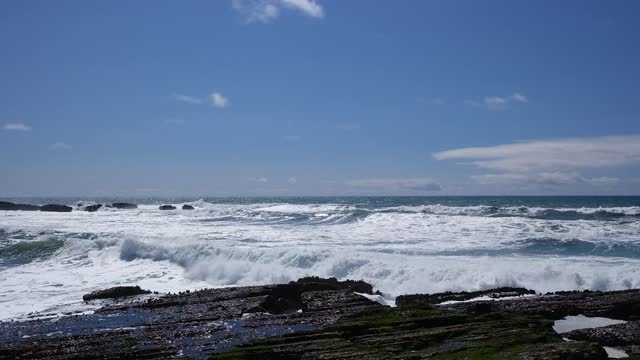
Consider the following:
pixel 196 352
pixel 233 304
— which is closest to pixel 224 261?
pixel 233 304

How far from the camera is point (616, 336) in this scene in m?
11.5

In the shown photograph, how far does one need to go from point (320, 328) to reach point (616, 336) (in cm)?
595

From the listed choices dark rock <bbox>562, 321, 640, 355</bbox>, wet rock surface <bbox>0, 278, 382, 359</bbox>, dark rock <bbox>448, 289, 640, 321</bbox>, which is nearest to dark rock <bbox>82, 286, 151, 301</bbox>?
wet rock surface <bbox>0, 278, 382, 359</bbox>

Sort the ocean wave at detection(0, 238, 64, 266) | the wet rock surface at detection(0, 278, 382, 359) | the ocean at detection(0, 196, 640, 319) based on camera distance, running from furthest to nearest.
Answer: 1. the ocean wave at detection(0, 238, 64, 266)
2. the ocean at detection(0, 196, 640, 319)
3. the wet rock surface at detection(0, 278, 382, 359)

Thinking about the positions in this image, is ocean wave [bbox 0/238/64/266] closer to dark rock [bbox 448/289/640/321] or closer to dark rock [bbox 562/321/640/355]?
dark rock [bbox 448/289/640/321]

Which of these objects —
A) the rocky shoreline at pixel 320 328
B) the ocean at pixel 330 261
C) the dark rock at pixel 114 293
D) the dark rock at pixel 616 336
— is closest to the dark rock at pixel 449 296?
the rocky shoreline at pixel 320 328

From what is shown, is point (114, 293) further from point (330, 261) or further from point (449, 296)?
point (449, 296)

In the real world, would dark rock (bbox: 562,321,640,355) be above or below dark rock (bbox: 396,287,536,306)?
above

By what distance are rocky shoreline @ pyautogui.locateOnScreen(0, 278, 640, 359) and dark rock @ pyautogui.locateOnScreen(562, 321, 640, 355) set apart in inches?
0.8

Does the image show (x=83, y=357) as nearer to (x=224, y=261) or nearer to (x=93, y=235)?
(x=224, y=261)

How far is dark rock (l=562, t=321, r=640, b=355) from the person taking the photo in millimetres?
11161

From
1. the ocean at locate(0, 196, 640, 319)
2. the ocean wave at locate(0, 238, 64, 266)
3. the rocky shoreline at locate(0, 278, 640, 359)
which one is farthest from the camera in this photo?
the ocean wave at locate(0, 238, 64, 266)

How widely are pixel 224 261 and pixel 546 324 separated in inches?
676

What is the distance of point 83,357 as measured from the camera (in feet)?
36.2
